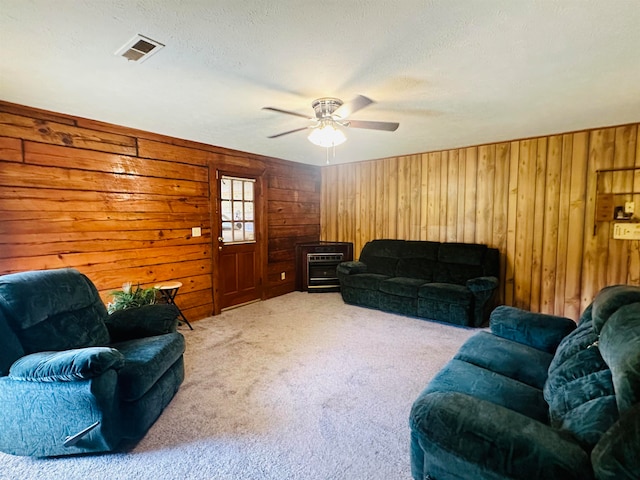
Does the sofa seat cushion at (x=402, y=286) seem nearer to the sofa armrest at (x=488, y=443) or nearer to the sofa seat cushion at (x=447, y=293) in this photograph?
the sofa seat cushion at (x=447, y=293)

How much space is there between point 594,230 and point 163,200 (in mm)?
5182

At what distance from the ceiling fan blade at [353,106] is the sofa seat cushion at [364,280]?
2.61 metres

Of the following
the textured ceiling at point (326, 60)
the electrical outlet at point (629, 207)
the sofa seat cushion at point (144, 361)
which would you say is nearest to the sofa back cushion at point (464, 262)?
the electrical outlet at point (629, 207)

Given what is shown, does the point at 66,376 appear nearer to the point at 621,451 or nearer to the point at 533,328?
the point at 621,451

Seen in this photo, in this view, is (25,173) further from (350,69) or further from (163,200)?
(350,69)

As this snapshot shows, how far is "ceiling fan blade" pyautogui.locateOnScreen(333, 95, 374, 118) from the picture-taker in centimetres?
221

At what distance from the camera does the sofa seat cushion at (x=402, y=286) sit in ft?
13.9

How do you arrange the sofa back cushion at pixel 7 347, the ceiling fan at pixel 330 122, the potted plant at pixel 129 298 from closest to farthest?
1. the sofa back cushion at pixel 7 347
2. the ceiling fan at pixel 330 122
3. the potted plant at pixel 129 298

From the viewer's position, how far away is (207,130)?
3.62 metres

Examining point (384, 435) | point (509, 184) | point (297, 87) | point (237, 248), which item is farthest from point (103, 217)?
point (509, 184)

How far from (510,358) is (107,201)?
392 cm

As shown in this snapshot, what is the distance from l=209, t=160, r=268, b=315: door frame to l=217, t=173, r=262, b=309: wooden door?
0.02 m

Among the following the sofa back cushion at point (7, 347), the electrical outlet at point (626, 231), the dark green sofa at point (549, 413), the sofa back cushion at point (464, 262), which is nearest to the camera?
the dark green sofa at point (549, 413)

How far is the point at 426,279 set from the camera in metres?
4.55
